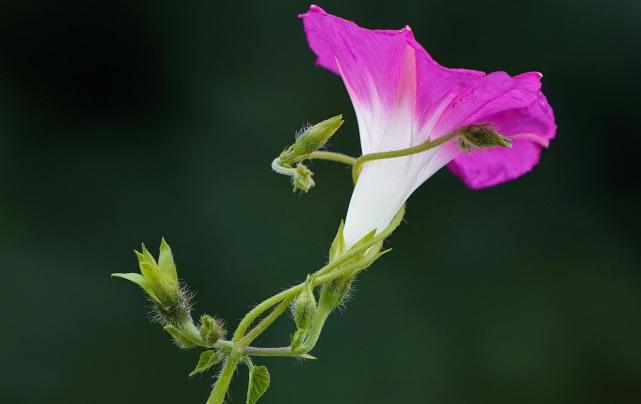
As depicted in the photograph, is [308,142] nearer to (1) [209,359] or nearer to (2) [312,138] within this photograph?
(2) [312,138]

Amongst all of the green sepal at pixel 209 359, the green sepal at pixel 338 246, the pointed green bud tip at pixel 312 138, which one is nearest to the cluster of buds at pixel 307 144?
the pointed green bud tip at pixel 312 138

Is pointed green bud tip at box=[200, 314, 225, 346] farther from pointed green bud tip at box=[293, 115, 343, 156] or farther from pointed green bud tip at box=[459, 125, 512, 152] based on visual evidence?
pointed green bud tip at box=[459, 125, 512, 152]

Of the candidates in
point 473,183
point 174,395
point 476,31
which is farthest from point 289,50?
point 473,183

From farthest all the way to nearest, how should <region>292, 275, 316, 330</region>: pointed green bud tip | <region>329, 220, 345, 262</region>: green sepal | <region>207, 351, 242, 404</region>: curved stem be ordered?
1. <region>329, 220, 345, 262</region>: green sepal
2. <region>292, 275, 316, 330</region>: pointed green bud tip
3. <region>207, 351, 242, 404</region>: curved stem

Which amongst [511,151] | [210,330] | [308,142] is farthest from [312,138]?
[511,151]

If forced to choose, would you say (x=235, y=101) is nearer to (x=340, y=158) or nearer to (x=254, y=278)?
(x=254, y=278)

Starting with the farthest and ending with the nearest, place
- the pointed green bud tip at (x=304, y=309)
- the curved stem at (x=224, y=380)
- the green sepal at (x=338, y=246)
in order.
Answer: the green sepal at (x=338, y=246), the pointed green bud tip at (x=304, y=309), the curved stem at (x=224, y=380)

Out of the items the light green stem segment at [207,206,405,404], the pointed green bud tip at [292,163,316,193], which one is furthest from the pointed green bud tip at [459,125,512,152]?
the pointed green bud tip at [292,163,316,193]

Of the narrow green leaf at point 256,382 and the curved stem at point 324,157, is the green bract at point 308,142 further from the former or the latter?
the narrow green leaf at point 256,382

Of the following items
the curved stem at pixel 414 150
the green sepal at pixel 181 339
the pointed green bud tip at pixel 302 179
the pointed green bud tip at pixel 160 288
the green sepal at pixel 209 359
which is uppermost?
the pointed green bud tip at pixel 302 179
